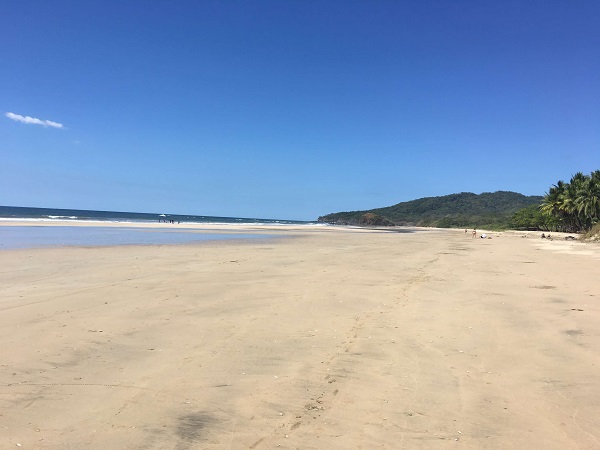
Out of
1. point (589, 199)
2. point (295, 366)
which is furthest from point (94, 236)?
point (589, 199)

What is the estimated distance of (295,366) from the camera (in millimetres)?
6086

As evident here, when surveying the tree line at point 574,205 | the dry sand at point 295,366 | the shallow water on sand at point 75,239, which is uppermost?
the tree line at point 574,205

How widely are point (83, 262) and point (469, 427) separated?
1637cm

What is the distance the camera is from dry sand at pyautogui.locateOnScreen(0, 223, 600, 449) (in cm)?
431

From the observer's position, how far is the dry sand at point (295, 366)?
4312mm

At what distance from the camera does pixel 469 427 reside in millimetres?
4441

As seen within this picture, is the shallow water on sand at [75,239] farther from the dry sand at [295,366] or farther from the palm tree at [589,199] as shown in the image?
the palm tree at [589,199]

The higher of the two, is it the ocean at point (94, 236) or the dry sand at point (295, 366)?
the ocean at point (94, 236)

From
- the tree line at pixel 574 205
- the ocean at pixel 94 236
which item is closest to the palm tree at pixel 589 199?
the tree line at pixel 574 205

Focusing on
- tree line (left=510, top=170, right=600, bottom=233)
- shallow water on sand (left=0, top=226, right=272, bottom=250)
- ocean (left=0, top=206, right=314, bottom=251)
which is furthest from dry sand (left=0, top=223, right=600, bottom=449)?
tree line (left=510, top=170, right=600, bottom=233)

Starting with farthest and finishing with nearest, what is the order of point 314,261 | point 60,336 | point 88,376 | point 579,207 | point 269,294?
point 579,207, point 314,261, point 269,294, point 60,336, point 88,376

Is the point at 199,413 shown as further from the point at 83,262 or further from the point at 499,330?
the point at 83,262

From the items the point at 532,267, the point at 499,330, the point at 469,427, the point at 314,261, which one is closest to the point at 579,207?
the point at 532,267

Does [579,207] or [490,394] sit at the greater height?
[579,207]
